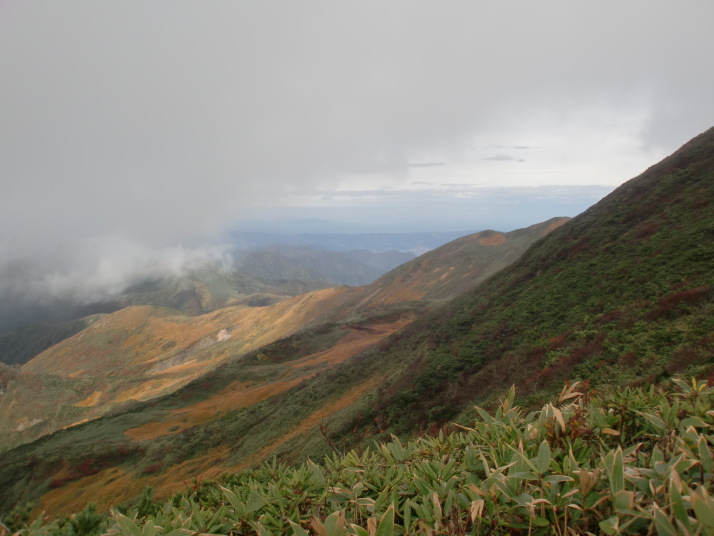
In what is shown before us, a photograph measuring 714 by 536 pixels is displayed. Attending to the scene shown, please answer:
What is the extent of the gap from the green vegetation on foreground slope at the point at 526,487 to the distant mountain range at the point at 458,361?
48 centimetres

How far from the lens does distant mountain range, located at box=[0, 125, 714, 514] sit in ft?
41.8

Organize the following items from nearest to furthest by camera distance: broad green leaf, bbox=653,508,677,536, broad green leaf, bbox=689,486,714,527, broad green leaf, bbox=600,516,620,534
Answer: broad green leaf, bbox=689,486,714,527, broad green leaf, bbox=653,508,677,536, broad green leaf, bbox=600,516,620,534

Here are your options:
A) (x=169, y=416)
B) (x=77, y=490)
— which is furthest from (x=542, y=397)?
(x=169, y=416)

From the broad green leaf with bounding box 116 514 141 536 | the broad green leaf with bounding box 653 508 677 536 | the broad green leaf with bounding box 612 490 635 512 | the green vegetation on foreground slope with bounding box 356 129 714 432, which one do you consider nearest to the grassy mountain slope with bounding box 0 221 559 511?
the green vegetation on foreground slope with bounding box 356 129 714 432

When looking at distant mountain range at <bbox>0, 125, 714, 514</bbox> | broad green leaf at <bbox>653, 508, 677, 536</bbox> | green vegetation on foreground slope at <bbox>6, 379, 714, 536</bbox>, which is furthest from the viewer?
distant mountain range at <bbox>0, 125, 714, 514</bbox>

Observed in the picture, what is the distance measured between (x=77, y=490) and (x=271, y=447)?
17.0 metres

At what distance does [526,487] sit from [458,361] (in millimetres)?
17360

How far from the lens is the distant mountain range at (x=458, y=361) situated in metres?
12.7

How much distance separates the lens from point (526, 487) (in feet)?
8.20

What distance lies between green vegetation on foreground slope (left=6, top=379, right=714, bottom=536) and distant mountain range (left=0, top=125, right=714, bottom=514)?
18.7 inches

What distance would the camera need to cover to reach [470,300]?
29.4 metres

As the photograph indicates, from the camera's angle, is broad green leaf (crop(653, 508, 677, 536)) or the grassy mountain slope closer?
broad green leaf (crop(653, 508, 677, 536))

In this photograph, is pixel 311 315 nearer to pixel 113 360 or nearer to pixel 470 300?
pixel 470 300

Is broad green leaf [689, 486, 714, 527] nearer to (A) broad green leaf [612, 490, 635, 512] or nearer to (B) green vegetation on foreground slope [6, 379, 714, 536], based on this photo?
(B) green vegetation on foreground slope [6, 379, 714, 536]
